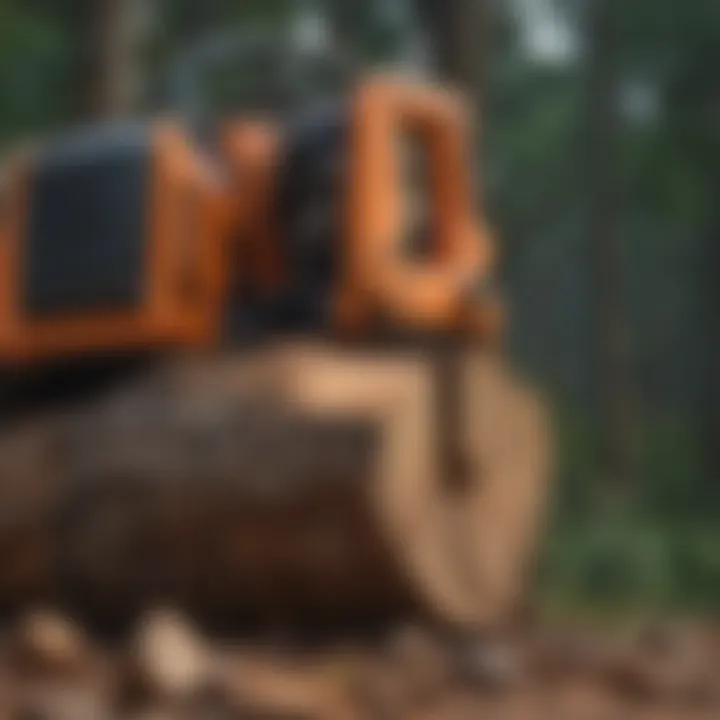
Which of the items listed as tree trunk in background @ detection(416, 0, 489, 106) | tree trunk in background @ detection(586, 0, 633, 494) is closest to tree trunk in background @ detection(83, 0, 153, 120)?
tree trunk in background @ detection(416, 0, 489, 106)

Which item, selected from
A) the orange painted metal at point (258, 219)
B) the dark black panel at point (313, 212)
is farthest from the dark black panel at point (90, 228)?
the dark black panel at point (313, 212)

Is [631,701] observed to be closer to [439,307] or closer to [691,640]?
[691,640]

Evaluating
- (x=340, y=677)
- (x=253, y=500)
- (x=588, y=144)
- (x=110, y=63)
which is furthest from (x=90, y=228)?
(x=588, y=144)

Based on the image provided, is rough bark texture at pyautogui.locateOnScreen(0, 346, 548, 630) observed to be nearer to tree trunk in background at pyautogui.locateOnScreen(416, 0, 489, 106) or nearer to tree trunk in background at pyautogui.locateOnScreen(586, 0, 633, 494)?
tree trunk in background at pyautogui.locateOnScreen(416, 0, 489, 106)

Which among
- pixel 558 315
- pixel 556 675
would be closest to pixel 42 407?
pixel 556 675

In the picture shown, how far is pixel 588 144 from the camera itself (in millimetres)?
16281

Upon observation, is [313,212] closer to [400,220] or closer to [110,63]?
[400,220]

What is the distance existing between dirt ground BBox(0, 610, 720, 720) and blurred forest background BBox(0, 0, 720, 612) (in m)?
1.78

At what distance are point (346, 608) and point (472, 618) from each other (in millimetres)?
354

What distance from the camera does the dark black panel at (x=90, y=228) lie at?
4516 millimetres

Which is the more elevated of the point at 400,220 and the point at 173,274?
the point at 400,220

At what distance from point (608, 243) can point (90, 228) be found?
366 inches

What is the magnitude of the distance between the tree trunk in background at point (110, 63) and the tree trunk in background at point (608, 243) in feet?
14.9

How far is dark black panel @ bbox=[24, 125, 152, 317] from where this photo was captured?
4.52 meters
